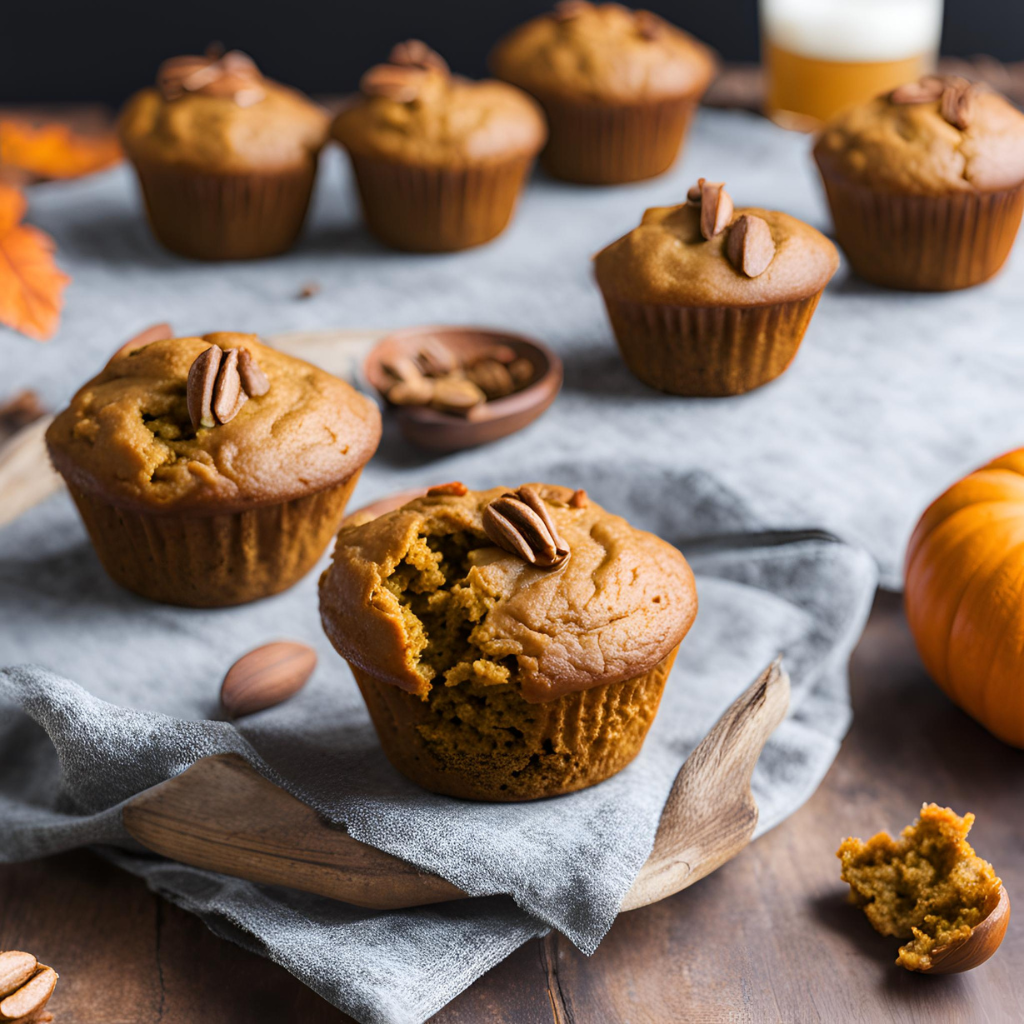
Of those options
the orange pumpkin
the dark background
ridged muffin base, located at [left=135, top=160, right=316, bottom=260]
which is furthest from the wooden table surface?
the dark background

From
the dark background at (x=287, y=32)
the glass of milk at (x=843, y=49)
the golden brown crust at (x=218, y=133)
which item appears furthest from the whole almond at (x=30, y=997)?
the dark background at (x=287, y=32)

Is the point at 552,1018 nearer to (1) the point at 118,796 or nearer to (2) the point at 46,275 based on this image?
(1) the point at 118,796

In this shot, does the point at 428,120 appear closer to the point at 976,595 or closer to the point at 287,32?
the point at 976,595

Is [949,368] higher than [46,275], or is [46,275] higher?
[46,275]

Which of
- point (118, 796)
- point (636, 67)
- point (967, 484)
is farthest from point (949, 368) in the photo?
point (118, 796)

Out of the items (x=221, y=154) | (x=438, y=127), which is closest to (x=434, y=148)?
(x=438, y=127)

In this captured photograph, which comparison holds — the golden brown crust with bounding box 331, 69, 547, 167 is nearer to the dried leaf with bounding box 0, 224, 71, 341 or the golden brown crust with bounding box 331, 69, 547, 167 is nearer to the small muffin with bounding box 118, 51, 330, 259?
the small muffin with bounding box 118, 51, 330, 259

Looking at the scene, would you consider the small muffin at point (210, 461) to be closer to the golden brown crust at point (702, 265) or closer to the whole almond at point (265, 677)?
the whole almond at point (265, 677)
